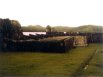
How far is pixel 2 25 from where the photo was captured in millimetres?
14617

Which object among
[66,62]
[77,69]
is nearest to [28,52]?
[66,62]

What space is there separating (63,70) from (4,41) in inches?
234

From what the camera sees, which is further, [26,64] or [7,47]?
[7,47]

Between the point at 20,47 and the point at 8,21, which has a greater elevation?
the point at 8,21

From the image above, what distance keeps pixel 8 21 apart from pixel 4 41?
158 cm

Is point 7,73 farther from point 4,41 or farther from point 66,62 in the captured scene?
point 4,41

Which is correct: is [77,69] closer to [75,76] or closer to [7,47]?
[75,76]

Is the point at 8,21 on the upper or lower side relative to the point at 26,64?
upper

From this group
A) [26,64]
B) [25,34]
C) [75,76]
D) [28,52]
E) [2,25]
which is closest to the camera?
[75,76]

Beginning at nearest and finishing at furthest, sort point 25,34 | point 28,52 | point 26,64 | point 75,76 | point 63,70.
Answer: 1. point 75,76
2. point 63,70
3. point 26,64
4. point 28,52
5. point 25,34

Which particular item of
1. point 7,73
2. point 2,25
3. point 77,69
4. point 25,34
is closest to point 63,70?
point 77,69

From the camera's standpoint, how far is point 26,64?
9828mm

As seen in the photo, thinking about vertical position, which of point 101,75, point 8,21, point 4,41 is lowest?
point 101,75

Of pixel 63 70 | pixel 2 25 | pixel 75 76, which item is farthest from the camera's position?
pixel 2 25
